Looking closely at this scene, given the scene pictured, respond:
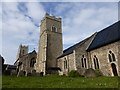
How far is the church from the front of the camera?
20712 millimetres

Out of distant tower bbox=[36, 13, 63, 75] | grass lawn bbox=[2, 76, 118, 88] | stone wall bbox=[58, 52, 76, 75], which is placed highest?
distant tower bbox=[36, 13, 63, 75]

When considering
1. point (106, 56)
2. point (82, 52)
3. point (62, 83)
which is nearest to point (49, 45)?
point (82, 52)

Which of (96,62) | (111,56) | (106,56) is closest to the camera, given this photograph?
(111,56)

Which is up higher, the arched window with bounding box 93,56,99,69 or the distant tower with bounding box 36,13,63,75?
the distant tower with bounding box 36,13,63,75

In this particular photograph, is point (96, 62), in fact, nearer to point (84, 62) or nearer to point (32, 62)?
point (84, 62)

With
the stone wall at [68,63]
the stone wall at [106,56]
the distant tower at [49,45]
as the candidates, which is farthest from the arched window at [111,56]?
the distant tower at [49,45]

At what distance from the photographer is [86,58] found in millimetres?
26328

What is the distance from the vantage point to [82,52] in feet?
87.5

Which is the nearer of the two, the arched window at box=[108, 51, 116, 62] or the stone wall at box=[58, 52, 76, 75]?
the arched window at box=[108, 51, 116, 62]

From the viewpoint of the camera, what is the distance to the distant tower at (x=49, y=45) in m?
33.3

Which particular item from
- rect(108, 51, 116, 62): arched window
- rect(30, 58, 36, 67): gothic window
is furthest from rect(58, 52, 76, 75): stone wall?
rect(30, 58, 36, 67): gothic window

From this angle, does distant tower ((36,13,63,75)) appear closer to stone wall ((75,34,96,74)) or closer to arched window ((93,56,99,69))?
stone wall ((75,34,96,74))

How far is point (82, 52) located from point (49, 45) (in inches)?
468

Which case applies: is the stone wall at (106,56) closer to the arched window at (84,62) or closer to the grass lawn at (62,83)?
the arched window at (84,62)
